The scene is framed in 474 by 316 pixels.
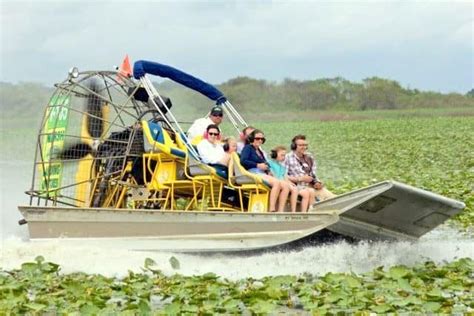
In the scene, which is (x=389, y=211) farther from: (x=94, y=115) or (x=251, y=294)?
(x=94, y=115)

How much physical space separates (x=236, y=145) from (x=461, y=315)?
17.3 feet

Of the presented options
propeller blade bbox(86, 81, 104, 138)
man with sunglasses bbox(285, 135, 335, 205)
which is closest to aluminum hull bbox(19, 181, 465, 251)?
man with sunglasses bbox(285, 135, 335, 205)

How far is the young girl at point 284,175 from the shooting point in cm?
1318

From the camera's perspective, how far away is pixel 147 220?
13625mm

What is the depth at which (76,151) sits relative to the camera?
14938 mm

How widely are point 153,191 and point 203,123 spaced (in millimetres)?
1071

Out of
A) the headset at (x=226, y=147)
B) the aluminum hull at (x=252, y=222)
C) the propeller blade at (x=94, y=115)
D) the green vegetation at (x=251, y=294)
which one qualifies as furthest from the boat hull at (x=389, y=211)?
the propeller blade at (x=94, y=115)

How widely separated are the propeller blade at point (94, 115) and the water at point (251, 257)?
1727mm

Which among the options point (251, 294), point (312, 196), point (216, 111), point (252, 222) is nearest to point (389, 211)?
point (312, 196)

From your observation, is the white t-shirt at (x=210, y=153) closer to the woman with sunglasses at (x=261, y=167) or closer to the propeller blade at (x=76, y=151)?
the woman with sunglasses at (x=261, y=167)

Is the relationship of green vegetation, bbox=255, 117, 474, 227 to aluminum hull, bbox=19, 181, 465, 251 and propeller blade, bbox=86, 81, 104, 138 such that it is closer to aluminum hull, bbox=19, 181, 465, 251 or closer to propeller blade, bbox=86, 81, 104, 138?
aluminum hull, bbox=19, 181, 465, 251

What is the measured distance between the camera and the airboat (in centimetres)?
1241

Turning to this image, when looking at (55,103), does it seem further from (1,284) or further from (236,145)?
(1,284)

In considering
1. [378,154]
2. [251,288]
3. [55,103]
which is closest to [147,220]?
[55,103]
